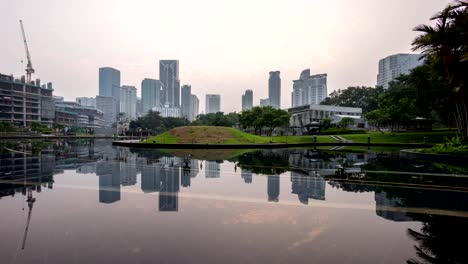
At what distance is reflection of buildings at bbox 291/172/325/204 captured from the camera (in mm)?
9352

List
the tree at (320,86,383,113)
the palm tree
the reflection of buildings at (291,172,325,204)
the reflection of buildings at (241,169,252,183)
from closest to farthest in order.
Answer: the reflection of buildings at (291,172,325,204) → the reflection of buildings at (241,169,252,183) → the palm tree → the tree at (320,86,383,113)

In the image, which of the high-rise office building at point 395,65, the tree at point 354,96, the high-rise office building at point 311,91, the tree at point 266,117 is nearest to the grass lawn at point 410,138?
the tree at point 266,117

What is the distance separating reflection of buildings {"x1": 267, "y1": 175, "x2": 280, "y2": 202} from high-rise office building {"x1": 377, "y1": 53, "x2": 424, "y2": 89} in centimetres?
12945

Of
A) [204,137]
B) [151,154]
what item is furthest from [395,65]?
[151,154]

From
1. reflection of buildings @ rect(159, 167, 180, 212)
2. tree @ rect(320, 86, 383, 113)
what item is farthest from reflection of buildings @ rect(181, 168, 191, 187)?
tree @ rect(320, 86, 383, 113)

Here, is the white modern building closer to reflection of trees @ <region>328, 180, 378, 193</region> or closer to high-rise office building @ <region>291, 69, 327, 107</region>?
reflection of trees @ <region>328, 180, 378, 193</region>

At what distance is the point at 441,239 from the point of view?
221 inches

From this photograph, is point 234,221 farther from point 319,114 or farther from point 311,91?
point 311,91

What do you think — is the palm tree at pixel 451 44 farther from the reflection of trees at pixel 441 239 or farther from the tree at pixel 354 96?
the tree at pixel 354 96

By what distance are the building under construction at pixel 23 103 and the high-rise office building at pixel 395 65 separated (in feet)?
482

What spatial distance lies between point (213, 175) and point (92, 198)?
5880mm

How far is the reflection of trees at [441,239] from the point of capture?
486 centimetres

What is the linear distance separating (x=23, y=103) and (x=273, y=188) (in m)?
129

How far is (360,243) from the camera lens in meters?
5.47
